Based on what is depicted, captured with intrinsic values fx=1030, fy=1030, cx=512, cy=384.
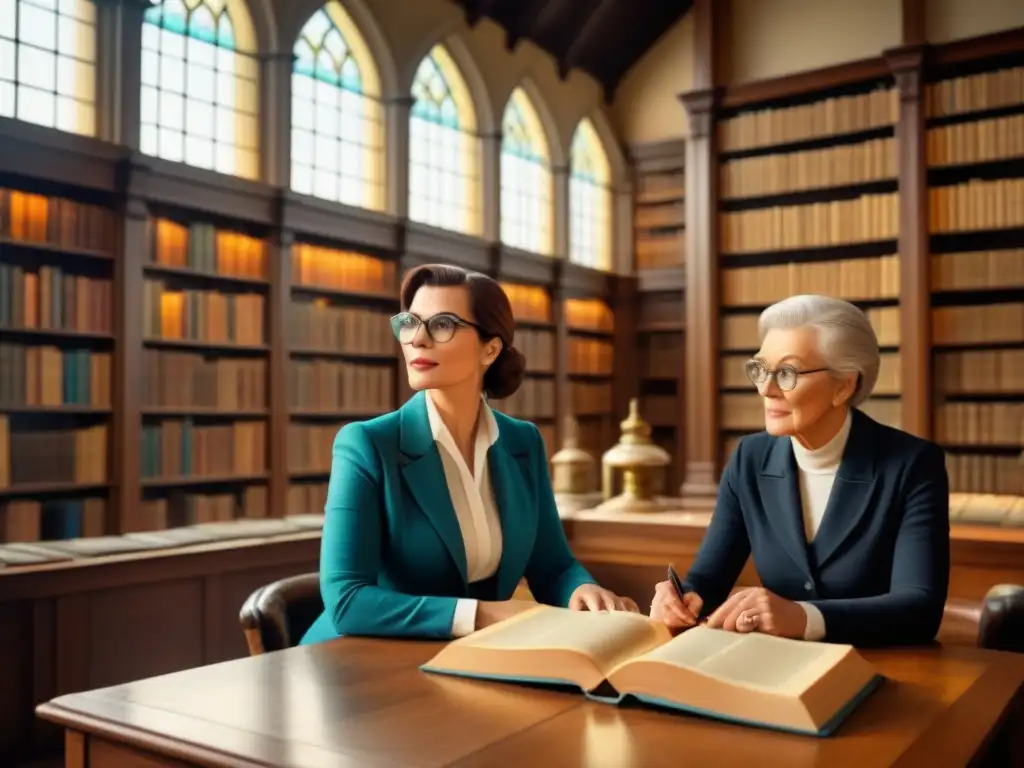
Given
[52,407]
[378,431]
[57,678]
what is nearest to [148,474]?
[52,407]

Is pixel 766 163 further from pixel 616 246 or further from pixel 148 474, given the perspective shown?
pixel 148 474

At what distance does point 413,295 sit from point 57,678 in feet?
4.44

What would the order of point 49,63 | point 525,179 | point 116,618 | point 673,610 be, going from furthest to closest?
point 525,179, point 49,63, point 116,618, point 673,610

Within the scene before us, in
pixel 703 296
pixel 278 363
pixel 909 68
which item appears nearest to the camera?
pixel 278 363

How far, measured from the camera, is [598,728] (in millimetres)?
1138

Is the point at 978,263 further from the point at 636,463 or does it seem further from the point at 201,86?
the point at 201,86

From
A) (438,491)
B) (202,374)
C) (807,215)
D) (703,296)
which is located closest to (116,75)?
(202,374)

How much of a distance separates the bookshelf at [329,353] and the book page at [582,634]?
5054 millimetres

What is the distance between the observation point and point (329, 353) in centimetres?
663

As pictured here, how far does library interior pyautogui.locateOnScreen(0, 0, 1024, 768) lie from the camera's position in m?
4.96

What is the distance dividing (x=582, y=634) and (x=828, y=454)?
2.26 ft

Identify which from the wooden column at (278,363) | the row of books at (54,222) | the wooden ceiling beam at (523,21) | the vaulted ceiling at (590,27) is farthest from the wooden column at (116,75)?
the wooden ceiling beam at (523,21)

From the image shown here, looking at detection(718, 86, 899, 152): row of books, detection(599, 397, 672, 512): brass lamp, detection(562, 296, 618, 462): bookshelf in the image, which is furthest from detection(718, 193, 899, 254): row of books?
detection(599, 397, 672, 512): brass lamp

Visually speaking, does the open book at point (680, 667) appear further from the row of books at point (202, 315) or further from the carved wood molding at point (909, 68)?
the carved wood molding at point (909, 68)
